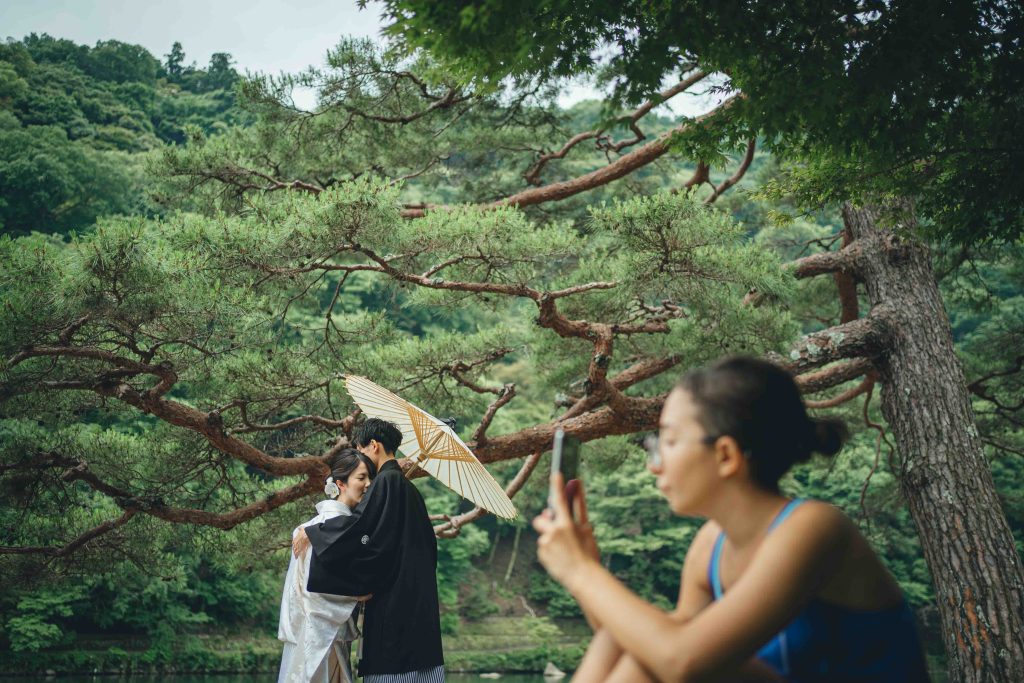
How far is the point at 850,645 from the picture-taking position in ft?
3.30

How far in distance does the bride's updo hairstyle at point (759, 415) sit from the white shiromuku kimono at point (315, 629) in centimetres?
215

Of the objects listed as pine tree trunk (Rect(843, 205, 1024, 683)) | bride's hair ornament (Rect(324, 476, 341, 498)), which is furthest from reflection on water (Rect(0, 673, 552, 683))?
pine tree trunk (Rect(843, 205, 1024, 683))

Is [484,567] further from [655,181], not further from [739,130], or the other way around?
[739,130]

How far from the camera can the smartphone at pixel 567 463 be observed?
1056 millimetres

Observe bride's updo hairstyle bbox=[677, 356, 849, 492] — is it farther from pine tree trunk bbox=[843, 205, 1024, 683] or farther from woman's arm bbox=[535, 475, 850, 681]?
pine tree trunk bbox=[843, 205, 1024, 683]

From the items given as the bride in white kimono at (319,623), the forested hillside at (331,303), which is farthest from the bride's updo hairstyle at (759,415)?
the bride in white kimono at (319,623)

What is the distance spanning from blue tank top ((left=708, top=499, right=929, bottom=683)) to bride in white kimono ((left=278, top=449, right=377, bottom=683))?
85.1 inches

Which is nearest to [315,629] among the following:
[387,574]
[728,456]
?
[387,574]

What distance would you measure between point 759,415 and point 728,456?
0.07 metres

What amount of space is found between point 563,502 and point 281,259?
12.4ft

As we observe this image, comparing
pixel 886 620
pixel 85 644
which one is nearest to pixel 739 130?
pixel 886 620

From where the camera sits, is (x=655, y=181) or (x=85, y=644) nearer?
(x=655, y=181)

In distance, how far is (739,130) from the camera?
123 inches

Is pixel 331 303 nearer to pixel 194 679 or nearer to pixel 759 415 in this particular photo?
pixel 759 415
